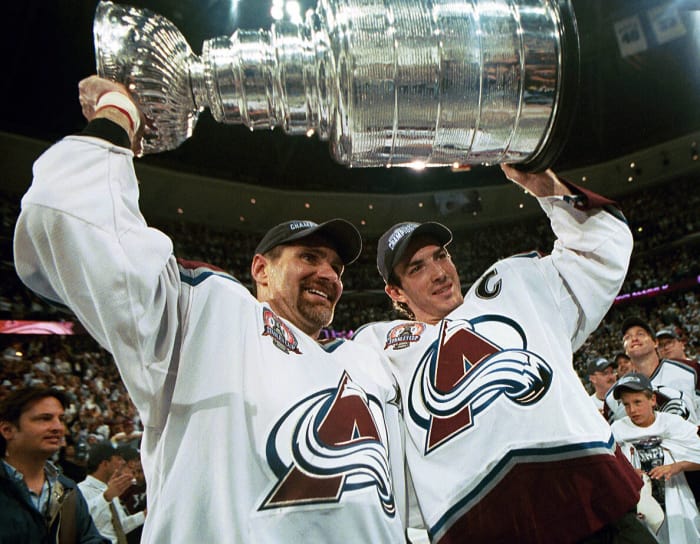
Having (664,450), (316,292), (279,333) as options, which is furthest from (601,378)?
(279,333)

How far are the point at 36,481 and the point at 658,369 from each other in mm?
4480

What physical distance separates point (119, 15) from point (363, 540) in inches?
48.8

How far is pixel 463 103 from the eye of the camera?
3.84 ft

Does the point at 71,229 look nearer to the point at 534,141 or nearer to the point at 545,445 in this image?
the point at 534,141

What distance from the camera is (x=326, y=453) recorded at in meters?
1.29

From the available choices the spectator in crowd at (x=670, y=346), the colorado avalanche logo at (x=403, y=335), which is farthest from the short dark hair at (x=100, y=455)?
the spectator in crowd at (x=670, y=346)

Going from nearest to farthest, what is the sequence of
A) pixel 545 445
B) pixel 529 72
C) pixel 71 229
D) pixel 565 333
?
pixel 71 229 → pixel 529 72 → pixel 545 445 → pixel 565 333

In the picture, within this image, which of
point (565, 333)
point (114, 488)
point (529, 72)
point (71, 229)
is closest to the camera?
point (71, 229)

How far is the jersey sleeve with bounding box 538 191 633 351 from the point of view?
1811 millimetres

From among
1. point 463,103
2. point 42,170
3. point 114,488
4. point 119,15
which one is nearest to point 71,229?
point 42,170

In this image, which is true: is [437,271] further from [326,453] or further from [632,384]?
[632,384]

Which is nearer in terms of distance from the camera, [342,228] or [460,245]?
[342,228]

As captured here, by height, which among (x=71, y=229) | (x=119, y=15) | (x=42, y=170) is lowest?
(x=71, y=229)

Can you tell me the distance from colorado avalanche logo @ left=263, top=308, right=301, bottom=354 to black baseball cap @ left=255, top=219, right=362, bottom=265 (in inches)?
16.4
